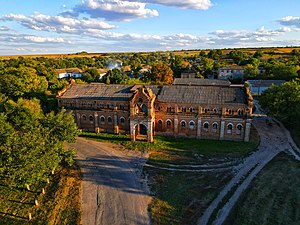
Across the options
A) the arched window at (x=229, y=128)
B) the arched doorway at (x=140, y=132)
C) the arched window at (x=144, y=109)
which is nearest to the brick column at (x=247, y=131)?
the arched window at (x=229, y=128)

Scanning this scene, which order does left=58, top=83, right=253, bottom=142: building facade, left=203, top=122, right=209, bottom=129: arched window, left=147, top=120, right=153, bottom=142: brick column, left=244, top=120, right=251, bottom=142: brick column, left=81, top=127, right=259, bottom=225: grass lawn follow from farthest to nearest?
left=203, top=122, right=209, bottom=129: arched window, left=147, top=120, right=153, bottom=142: brick column, left=58, top=83, right=253, bottom=142: building facade, left=244, top=120, right=251, bottom=142: brick column, left=81, top=127, right=259, bottom=225: grass lawn

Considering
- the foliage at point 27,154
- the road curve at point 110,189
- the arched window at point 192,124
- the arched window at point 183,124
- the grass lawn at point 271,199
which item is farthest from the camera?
the arched window at point 183,124

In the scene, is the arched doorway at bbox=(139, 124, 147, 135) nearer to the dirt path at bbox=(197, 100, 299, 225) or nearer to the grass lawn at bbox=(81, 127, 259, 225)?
the grass lawn at bbox=(81, 127, 259, 225)

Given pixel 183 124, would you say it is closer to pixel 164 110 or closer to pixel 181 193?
pixel 164 110

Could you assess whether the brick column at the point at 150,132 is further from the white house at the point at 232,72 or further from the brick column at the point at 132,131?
the white house at the point at 232,72

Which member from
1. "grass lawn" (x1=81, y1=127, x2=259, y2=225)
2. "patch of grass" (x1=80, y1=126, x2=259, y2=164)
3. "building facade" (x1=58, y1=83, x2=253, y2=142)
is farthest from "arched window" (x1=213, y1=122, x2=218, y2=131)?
"grass lawn" (x1=81, y1=127, x2=259, y2=225)

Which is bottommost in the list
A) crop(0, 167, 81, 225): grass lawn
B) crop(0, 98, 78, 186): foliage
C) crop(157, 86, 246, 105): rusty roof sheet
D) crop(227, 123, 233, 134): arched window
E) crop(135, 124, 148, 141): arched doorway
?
crop(0, 167, 81, 225): grass lawn
